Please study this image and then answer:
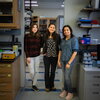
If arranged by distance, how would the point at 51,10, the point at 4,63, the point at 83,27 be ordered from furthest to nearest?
the point at 51,10
the point at 83,27
the point at 4,63

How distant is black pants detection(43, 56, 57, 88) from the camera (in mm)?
3122

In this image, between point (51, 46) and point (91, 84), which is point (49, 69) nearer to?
point (51, 46)

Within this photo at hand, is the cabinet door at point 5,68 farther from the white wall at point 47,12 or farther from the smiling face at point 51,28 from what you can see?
the white wall at point 47,12

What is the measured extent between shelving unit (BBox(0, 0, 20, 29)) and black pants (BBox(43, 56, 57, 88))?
947 millimetres

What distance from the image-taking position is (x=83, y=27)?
9.70 feet

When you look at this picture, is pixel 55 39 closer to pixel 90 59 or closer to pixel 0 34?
pixel 90 59

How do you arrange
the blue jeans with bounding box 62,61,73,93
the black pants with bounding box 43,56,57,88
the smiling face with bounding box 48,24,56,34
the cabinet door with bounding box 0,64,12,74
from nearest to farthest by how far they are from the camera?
the cabinet door with bounding box 0,64,12,74
the blue jeans with bounding box 62,61,73,93
the smiling face with bounding box 48,24,56,34
the black pants with bounding box 43,56,57,88

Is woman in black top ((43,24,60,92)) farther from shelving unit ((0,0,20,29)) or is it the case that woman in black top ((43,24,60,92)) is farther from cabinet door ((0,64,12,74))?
cabinet door ((0,64,12,74))

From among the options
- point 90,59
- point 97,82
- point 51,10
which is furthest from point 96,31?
point 51,10

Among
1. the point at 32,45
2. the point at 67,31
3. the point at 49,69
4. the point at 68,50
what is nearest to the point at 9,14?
the point at 32,45

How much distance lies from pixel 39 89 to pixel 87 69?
1.33 metres

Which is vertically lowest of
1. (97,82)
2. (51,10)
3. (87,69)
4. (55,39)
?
(97,82)

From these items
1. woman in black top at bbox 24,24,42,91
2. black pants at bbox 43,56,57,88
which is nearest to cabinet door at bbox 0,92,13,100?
woman in black top at bbox 24,24,42,91

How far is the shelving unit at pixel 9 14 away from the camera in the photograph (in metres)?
2.69
